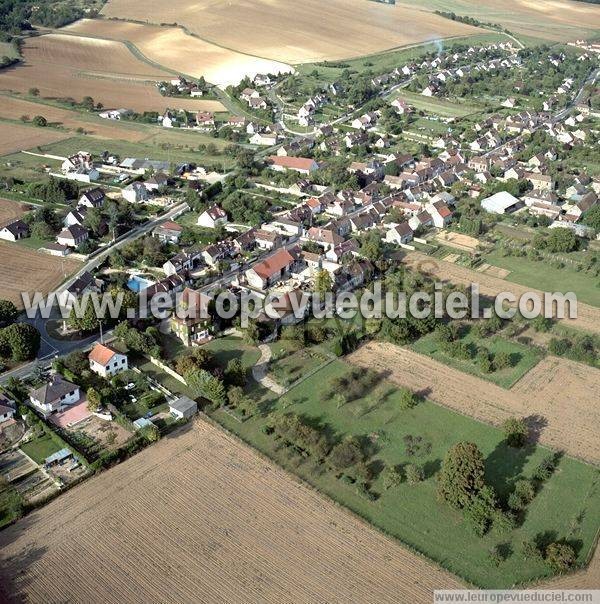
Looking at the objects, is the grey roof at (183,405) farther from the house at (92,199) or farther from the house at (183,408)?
the house at (92,199)

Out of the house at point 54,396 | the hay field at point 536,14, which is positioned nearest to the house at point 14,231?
the house at point 54,396

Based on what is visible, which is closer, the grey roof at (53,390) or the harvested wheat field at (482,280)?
the grey roof at (53,390)

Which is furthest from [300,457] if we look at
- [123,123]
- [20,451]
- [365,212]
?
[123,123]

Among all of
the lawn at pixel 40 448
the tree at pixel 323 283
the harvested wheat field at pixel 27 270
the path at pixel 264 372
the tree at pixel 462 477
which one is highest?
the tree at pixel 462 477

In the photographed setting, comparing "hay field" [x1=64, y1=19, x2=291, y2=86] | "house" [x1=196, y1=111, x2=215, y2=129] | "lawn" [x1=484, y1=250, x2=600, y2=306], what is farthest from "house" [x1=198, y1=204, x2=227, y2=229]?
"hay field" [x1=64, y1=19, x2=291, y2=86]

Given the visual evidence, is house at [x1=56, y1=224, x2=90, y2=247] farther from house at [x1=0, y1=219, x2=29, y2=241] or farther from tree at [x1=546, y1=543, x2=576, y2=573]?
tree at [x1=546, y1=543, x2=576, y2=573]

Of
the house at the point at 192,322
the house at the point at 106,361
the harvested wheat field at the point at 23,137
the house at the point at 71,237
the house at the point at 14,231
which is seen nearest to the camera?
the house at the point at 106,361

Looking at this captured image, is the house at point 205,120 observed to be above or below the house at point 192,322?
below
